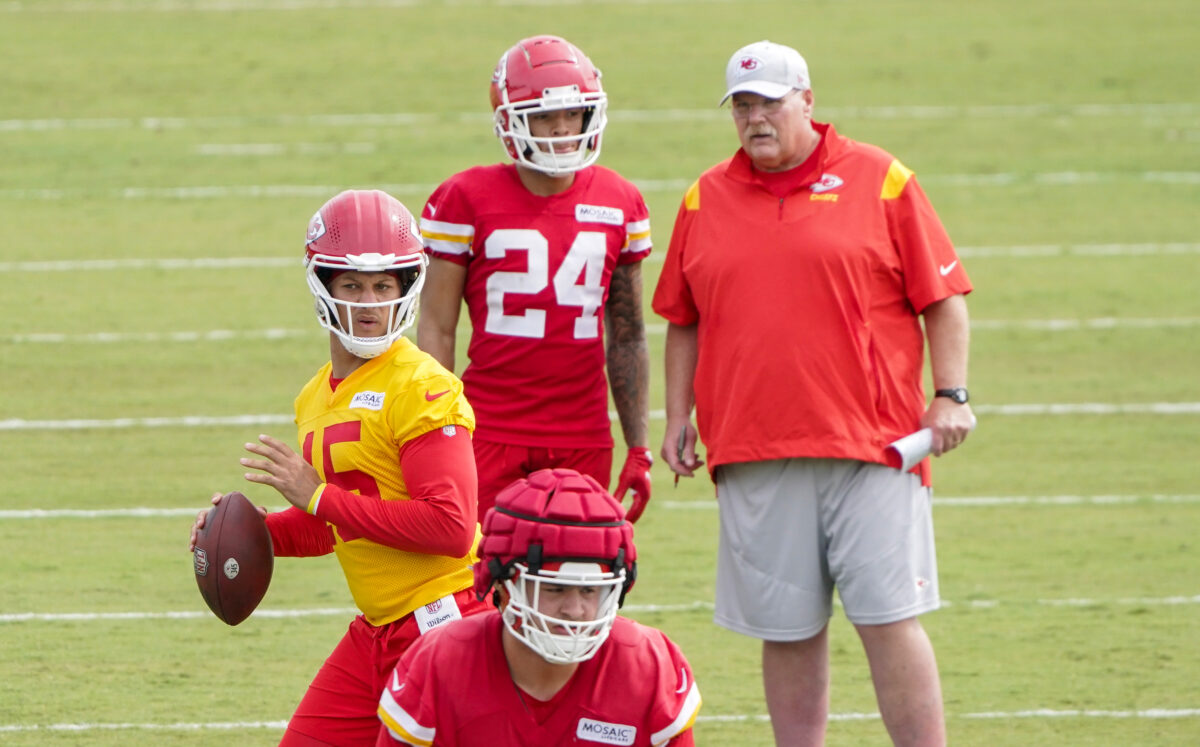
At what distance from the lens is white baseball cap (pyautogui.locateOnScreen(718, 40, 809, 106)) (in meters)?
4.42

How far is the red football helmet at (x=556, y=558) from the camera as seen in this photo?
3.22 metres

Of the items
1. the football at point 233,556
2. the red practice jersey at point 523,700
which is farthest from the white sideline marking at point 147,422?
the red practice jersey at point 523,700

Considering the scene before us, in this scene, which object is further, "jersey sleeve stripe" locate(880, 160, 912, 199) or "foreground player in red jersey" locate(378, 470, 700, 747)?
"jersey sleeve stripe" locate(880, 160, 912, 199)

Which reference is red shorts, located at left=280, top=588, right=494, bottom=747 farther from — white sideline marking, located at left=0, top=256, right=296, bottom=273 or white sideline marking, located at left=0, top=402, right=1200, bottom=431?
white sideline marking, located at left=0, top=256, right=296, bottom=273

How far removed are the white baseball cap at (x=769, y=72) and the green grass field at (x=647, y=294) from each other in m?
2.24

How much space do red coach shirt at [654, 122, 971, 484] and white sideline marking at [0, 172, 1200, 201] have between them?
8641 mm

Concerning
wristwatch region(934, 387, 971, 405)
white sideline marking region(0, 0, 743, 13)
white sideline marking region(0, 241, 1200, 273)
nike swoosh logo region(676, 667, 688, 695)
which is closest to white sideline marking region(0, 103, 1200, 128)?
white sideline marking region(0, 241, 1200, 273)

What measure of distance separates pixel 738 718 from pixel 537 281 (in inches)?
A: 70.3

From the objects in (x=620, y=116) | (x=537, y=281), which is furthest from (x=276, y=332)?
(x=537, y=281)

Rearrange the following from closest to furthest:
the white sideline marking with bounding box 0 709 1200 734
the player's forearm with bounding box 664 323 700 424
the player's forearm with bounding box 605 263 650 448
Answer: the player's forearm with bounding box 664 323 700 424
the player's forearm with bounding box 605 263 650 448
the white sideline marking with bounding box 0 709 1200 734

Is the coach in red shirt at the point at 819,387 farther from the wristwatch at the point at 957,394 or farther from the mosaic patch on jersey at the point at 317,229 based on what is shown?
the mosaic patch on jersey at the point at 317,229

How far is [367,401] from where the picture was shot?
391 cm

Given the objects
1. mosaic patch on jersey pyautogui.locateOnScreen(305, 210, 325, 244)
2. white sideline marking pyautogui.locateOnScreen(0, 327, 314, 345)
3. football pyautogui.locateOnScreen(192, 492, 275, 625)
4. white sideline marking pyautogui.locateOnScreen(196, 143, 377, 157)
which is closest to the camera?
mosaic patch on jersey pyautogui.locateOnScreen(305, 210, 325, 244)

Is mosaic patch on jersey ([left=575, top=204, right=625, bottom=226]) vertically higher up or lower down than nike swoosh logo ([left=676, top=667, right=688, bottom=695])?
higher up
